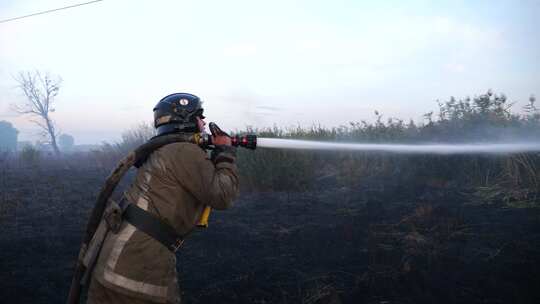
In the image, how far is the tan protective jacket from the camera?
2.35 metres

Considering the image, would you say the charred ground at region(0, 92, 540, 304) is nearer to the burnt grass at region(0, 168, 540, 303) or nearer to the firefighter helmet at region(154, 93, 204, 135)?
the burnt grass at region(0, 168, 540, 303)

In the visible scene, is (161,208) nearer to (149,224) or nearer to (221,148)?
(149,224)

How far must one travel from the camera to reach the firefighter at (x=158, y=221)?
2.36m

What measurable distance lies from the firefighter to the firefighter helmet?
289 mm

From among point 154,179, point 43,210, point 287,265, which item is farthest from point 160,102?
point 43,210

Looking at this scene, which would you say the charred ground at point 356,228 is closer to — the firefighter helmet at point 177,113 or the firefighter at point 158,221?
the firefighter at point 158,221

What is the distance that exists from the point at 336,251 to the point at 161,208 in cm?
363

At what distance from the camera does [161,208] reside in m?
2.45

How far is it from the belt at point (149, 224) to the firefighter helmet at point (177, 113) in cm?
64

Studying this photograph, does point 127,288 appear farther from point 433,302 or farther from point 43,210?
point 43,210

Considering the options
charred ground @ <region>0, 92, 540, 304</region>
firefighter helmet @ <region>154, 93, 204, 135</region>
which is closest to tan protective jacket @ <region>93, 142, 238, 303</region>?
firefighter helmet @ <region>154, 93, 204, 135</region>

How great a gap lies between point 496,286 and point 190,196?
3.55 m

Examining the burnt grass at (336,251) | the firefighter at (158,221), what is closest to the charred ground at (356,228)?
the burnt grass at (336,251)

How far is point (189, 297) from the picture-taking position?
435 centimetres
